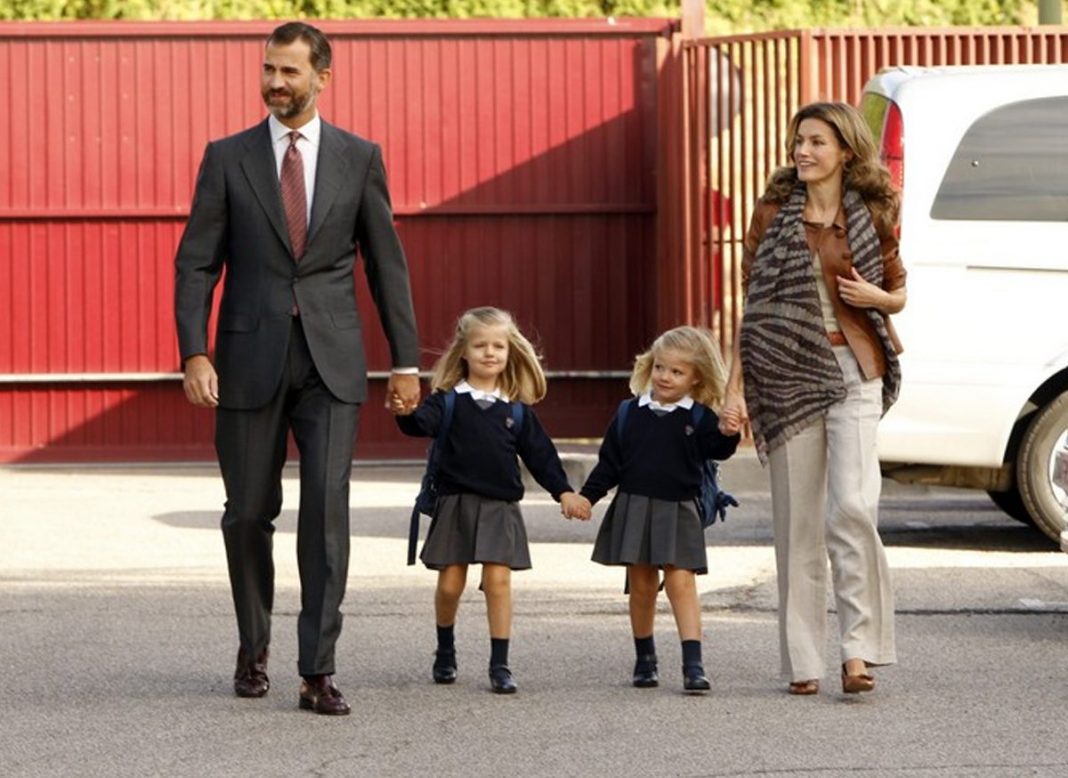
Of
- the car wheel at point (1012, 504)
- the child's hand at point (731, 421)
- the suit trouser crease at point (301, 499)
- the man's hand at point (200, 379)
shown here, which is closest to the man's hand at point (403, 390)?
the suit trouser crease at point (301, 499)

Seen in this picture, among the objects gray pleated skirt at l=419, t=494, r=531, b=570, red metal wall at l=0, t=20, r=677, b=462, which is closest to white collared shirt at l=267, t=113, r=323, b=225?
gray pleated skirt at l=419, t=494, r=531, b=570

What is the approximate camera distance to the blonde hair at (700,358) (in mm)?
7965

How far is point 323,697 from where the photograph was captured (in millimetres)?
7379

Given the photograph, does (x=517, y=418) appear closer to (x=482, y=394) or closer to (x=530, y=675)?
(x=482, y=394)

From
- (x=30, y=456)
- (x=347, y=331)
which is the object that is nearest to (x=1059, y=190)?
(x=347, y=331)

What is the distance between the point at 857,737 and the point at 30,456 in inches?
431

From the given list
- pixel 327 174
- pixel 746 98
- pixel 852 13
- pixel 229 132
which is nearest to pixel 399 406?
pixel 327 174

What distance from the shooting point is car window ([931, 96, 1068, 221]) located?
1128cm

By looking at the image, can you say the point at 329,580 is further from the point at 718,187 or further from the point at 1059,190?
the point at 718,187

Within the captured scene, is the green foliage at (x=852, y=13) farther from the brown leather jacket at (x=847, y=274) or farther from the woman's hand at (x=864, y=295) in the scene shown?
the woman's hand at (x=864, y=295)

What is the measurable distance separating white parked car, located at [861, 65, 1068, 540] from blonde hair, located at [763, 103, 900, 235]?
3400 mm

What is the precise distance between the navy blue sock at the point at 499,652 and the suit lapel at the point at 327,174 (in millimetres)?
1365

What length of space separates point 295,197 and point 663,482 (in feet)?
4.78

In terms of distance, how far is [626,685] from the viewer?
7.92m
